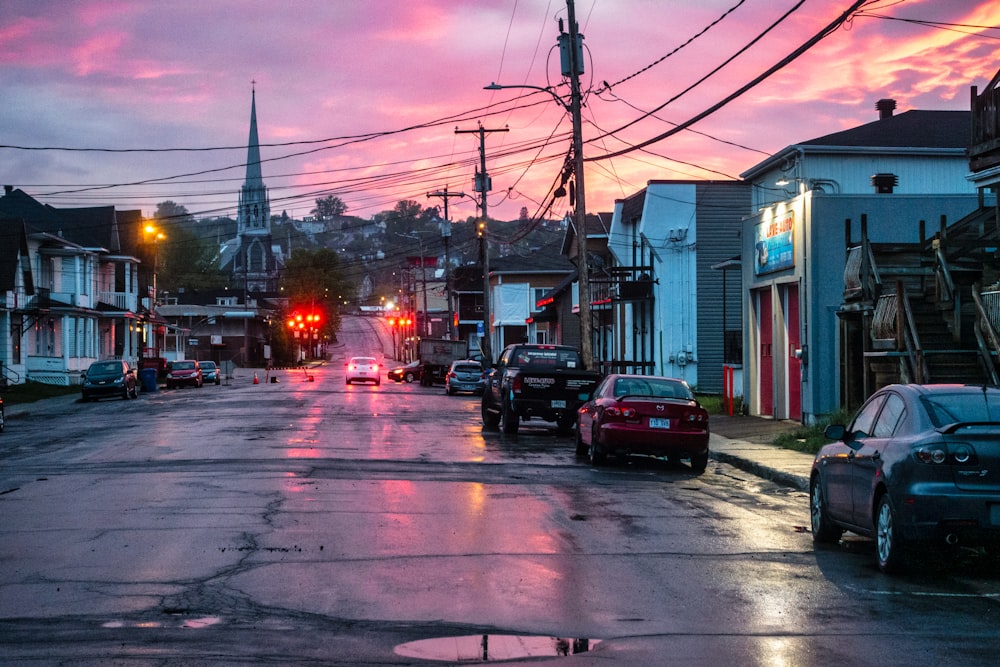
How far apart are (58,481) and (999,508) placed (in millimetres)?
12354

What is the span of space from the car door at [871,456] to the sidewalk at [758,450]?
19.6ft

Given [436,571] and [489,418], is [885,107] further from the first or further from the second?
[436,571]

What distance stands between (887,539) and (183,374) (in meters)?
57.6

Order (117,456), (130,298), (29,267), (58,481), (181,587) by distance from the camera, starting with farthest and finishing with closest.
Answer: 1. (130,298)
2. (29,267)
3. (117,456)
4. (58,481)
5. (181,587)

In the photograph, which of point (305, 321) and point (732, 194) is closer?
point (732, 194)

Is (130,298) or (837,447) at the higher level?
(130,298)

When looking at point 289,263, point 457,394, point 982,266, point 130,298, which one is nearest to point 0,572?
point 982,266

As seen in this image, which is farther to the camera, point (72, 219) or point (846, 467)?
point (72, 219)

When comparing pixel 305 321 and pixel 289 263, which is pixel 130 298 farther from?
pixel 289 263

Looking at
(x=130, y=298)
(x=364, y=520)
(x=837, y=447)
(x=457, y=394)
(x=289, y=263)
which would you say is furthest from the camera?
(x=289, y=263)

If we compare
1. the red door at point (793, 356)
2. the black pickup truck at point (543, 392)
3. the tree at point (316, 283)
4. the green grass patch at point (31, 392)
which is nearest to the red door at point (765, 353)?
the red door at point (793, 356)

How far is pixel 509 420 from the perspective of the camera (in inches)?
1059

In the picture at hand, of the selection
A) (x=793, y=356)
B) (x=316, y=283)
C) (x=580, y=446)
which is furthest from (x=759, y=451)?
(x=316, y=283)

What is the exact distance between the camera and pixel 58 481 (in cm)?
1667
